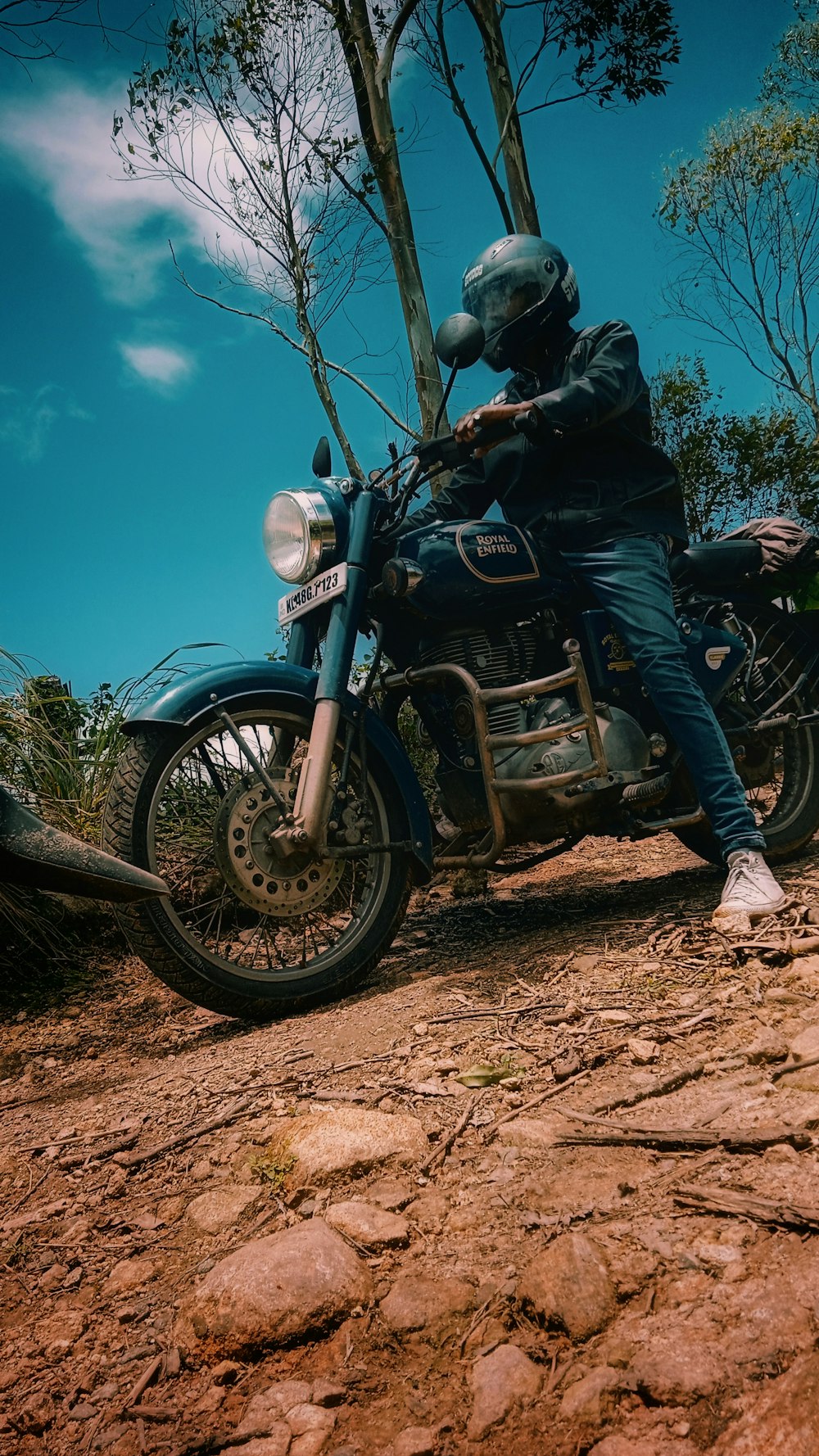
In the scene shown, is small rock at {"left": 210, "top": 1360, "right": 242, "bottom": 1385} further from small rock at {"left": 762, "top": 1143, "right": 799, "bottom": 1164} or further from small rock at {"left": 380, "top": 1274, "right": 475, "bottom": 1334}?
small rock at {"left": 762, "top": 1143, "right": 799, "bottom": 1164}

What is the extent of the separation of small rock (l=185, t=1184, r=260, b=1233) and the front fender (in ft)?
4.17

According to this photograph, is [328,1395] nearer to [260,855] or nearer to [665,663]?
[260,855]

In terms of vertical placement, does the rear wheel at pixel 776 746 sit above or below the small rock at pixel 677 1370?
above

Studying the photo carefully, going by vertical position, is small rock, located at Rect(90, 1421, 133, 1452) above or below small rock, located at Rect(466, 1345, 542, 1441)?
above

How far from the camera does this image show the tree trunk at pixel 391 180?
24.9 feet

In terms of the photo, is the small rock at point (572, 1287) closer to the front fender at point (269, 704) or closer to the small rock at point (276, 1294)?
the small rock at point (276, 1294)

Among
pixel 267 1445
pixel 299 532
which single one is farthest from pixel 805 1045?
pixel 299 532

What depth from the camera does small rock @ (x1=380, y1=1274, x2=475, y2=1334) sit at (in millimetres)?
1159

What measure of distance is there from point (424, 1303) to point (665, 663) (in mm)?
2261

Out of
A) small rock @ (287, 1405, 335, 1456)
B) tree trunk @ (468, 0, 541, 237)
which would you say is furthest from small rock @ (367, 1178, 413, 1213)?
tree trunk @ (468, 0, 541, 237)

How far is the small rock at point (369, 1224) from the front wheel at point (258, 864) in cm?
114

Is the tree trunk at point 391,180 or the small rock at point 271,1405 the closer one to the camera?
the small rock at point 271,1405

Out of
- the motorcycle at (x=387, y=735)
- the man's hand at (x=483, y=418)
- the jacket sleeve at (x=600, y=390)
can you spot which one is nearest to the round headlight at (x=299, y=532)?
the motorcycle at (x=387, y=735)

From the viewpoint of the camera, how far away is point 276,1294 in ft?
3.99
